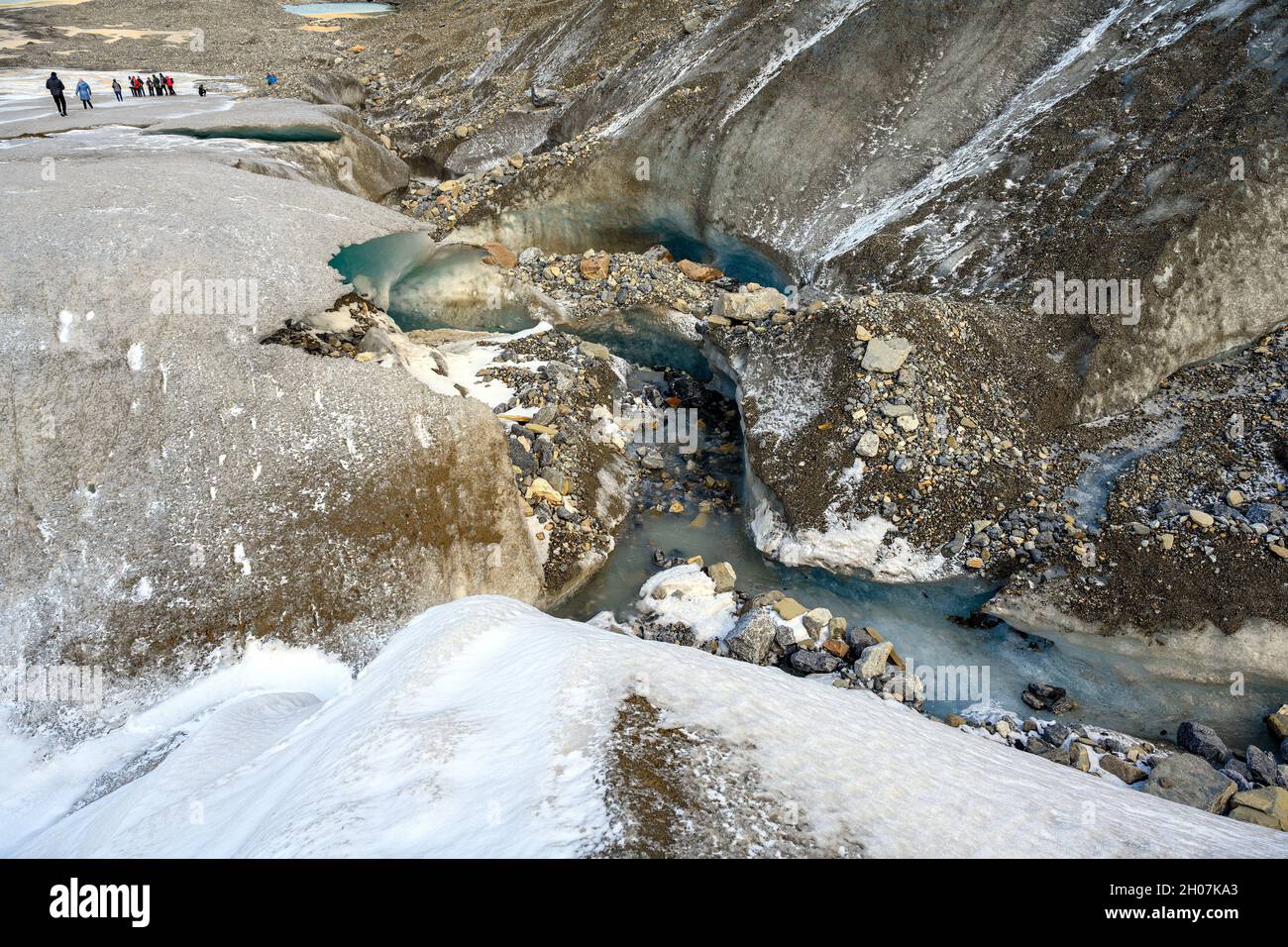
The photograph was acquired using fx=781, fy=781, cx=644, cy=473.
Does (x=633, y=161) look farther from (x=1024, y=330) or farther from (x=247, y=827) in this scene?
(x=247, y=827)

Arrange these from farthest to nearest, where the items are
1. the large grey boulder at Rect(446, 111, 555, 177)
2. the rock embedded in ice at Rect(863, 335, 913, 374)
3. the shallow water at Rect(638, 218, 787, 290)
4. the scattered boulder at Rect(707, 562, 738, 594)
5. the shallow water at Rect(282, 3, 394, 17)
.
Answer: the shallow water at Rect(282, 3, 394, 17), the large grey boulder at Rect(446, 111, 555, 177), the shallow water at Rect(638, 218, 787, 290), the rock embedded in ice at Rect(863, 335, 913, 374), the scattered boulder at Rect(707, 562, 738, 594)

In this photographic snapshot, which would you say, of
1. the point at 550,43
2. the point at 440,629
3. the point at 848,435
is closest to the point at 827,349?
the point at 848,435

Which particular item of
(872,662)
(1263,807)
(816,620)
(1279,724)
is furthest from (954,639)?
(1263,807)

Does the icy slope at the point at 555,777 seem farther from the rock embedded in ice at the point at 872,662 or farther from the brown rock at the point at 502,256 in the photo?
the brown rock at the point at 502,256

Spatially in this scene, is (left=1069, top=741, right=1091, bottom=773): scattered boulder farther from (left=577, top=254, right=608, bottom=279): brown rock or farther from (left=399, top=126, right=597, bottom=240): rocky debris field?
(left=399, top=126, right=597, bottom=240): rocky debris field

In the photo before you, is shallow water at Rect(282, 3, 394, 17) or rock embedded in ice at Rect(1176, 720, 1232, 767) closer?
rock embedded in ice at Rect(1176, 720, 1232, 767)

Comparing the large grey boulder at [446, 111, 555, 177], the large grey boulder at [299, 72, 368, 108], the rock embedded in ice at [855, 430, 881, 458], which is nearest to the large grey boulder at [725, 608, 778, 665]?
the rock embedded in ice at [855, 430, 881, 458]

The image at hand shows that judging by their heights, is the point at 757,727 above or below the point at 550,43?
below
